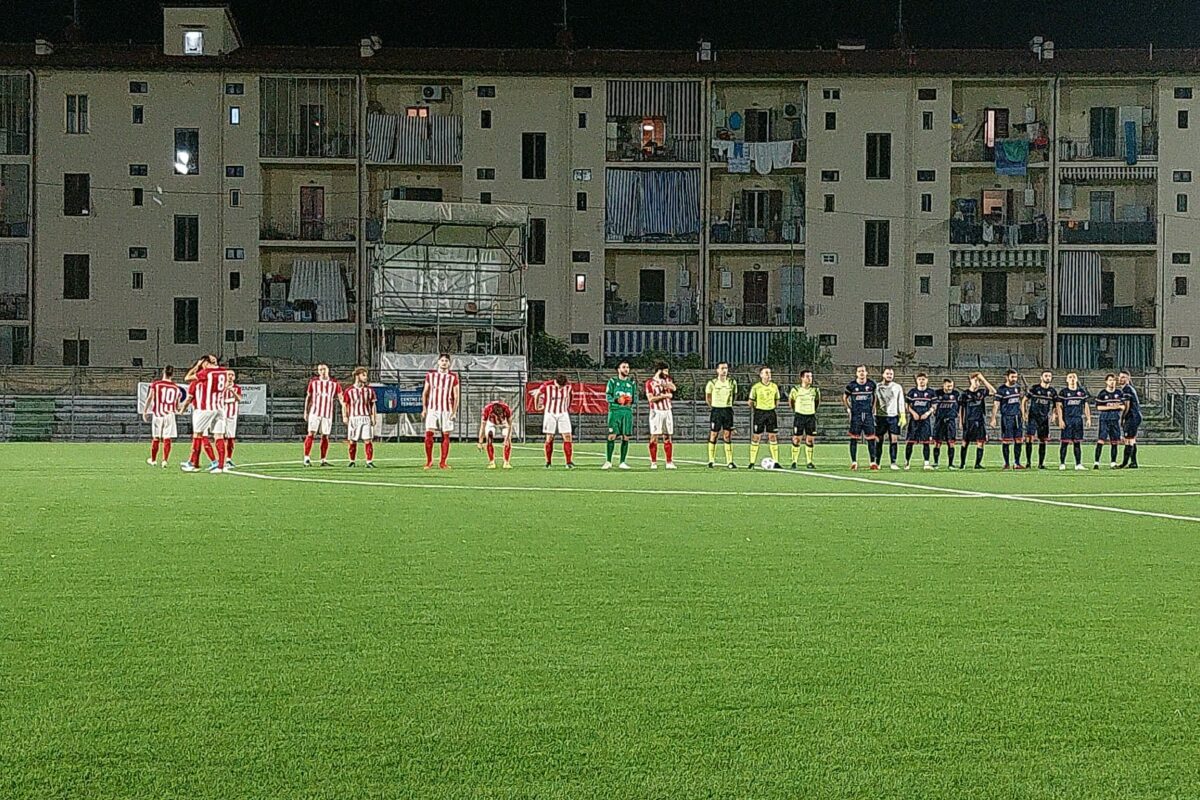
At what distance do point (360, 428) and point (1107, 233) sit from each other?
1557 inches

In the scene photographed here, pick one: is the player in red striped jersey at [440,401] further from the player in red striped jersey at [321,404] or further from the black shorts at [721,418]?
the black shorts at [721,418]

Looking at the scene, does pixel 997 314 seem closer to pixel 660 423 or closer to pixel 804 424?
pixel 804 424

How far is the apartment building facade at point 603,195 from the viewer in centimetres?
5738

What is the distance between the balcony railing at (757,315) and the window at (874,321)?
2.53m

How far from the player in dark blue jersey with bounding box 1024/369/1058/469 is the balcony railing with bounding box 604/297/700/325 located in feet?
94.3

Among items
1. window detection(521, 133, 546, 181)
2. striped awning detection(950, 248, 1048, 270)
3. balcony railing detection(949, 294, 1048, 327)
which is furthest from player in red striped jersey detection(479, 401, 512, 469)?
striped awning detection(950, 248, 1048, 270)

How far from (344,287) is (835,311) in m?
19.5

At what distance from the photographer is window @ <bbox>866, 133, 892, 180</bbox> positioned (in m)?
58.4

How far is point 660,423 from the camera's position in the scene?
28078mm

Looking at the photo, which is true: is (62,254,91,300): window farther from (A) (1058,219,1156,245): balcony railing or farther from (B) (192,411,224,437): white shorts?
(A) (1058,219,1156,245): balcony railing

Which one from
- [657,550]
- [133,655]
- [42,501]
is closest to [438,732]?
[133,655]

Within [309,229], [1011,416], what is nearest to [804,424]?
[1011,416]

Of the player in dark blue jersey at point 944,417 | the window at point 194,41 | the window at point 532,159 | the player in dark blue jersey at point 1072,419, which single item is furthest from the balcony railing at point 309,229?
the player in dark blue jersey at point 1072,419

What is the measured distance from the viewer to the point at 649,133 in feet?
193
